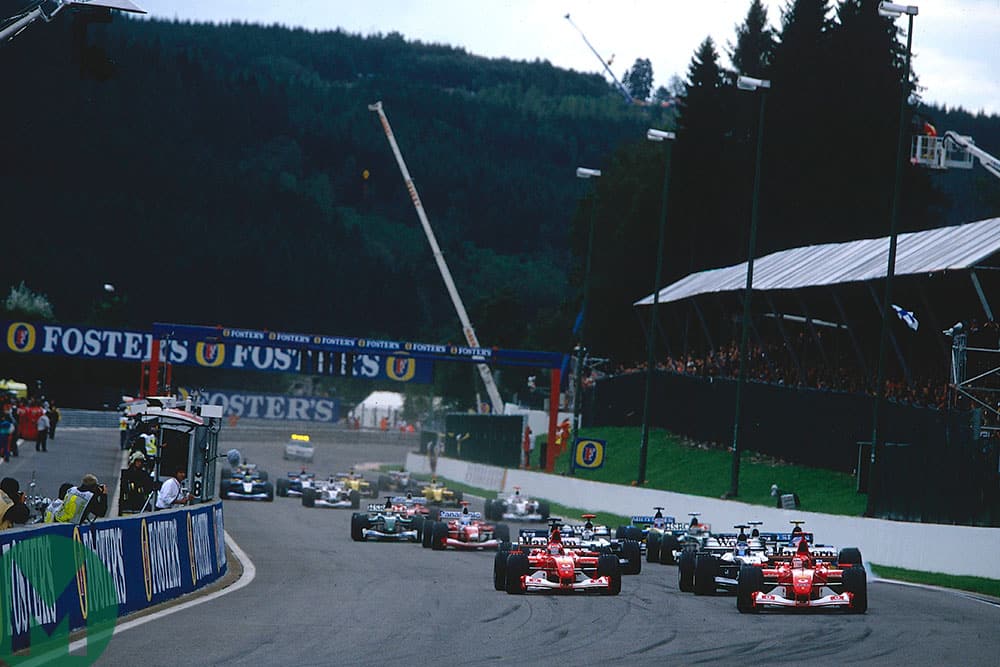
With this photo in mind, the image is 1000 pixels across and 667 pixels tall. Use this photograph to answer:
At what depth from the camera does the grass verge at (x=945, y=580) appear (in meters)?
25.4

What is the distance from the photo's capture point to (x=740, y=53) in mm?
102188

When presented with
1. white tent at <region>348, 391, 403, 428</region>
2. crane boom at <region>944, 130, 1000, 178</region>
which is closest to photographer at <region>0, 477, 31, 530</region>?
crane boom at <region>944, 130, 1000, 178</region>

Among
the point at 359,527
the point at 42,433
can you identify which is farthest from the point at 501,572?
the point at 42,433

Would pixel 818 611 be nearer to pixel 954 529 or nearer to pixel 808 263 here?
pixel 954 529

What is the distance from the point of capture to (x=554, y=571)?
20594 mm

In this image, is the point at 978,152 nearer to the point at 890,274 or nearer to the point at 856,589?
the point at 890,274

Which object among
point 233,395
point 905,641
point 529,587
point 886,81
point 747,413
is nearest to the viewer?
point 905,641

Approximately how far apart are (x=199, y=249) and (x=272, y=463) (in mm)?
90372

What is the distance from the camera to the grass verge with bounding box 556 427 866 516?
3884cm

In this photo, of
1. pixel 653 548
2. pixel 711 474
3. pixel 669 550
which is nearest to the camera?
pixel 669 550

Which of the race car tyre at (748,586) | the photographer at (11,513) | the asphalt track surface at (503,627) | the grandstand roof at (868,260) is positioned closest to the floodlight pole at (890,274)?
the grandstand roof at (868,260)

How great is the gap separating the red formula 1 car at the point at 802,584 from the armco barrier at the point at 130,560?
22.4 ft

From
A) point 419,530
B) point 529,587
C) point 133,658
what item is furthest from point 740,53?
point 133,658

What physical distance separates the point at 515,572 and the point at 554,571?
0.53m
